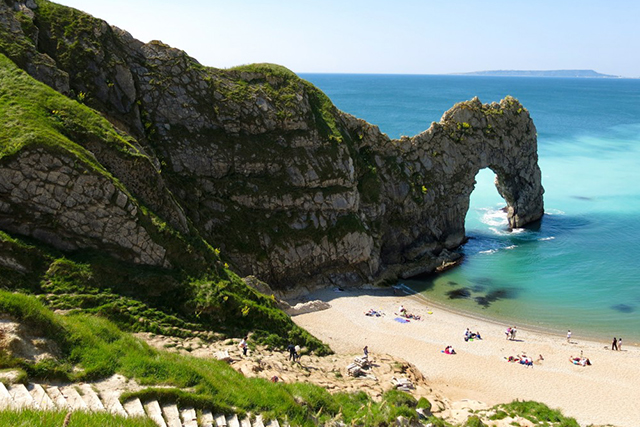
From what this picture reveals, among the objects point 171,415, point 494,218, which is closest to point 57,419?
point 171,415

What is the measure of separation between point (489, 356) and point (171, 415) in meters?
29.3

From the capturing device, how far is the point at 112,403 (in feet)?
51.0

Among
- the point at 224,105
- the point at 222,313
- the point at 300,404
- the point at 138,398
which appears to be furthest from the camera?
the point at 224,105

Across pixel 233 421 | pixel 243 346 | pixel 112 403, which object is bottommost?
pixel 243 346

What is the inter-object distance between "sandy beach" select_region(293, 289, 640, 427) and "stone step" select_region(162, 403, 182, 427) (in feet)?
67.2

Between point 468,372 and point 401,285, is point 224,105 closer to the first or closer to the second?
point 401,285

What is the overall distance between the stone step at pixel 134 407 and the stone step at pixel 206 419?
6.74 feet

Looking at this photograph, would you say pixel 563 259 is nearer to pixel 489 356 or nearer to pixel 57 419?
pixel 489 356

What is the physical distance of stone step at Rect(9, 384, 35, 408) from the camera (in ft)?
44.2

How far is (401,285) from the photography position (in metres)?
53.8

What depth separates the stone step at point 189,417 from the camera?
16.1 m

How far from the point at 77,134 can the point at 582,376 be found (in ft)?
128

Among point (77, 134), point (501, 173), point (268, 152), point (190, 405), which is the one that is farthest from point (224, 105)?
point (501, 173)

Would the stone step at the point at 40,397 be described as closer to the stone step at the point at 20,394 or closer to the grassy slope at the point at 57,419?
the stone step at the point at 20,394
